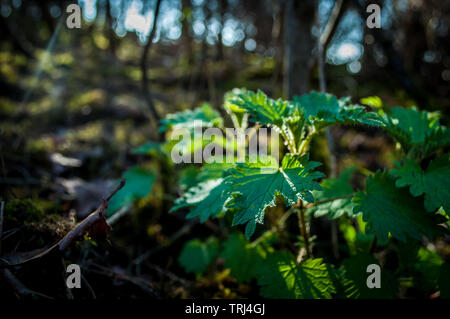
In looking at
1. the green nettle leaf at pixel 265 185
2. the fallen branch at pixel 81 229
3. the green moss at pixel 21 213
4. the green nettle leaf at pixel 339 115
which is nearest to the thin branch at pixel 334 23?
the green nettle leaf at pixel 339 115

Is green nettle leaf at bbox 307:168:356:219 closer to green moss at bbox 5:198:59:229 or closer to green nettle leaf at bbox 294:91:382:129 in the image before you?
green nettle leaf at bbox 294:91:382:129

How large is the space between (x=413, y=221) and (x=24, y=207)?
2034 millimetres

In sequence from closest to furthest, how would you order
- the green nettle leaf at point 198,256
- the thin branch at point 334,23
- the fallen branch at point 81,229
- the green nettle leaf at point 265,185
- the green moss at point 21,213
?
the green nettle leaf at point 265,185 → the fallen branch at point 81,229 → the green moss at point 21,213 → the green nettle leaf at point 198,256 → the thin branch at point 334,23

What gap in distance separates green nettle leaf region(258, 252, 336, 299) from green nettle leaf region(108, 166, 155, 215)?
1106mm

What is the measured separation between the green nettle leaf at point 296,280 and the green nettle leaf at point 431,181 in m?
0.55

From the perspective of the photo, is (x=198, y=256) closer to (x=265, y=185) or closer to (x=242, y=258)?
(x=242, y=258)

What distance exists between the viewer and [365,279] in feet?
4.19

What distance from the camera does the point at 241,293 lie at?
5.66 feet

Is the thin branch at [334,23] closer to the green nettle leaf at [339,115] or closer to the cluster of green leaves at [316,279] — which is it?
the green nettle leaf at [339,115]

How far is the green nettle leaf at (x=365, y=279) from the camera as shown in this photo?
4.12ft

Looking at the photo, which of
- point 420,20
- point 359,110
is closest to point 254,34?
point 420,20

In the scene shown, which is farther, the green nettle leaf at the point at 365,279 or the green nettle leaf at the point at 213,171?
the green nettle leaf at the point at 213,171

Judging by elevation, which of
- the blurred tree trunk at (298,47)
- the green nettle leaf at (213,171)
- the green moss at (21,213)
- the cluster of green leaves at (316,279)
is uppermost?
the blurred tree trunk at (298,47)

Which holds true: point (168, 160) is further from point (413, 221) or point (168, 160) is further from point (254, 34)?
point (254, 34)
